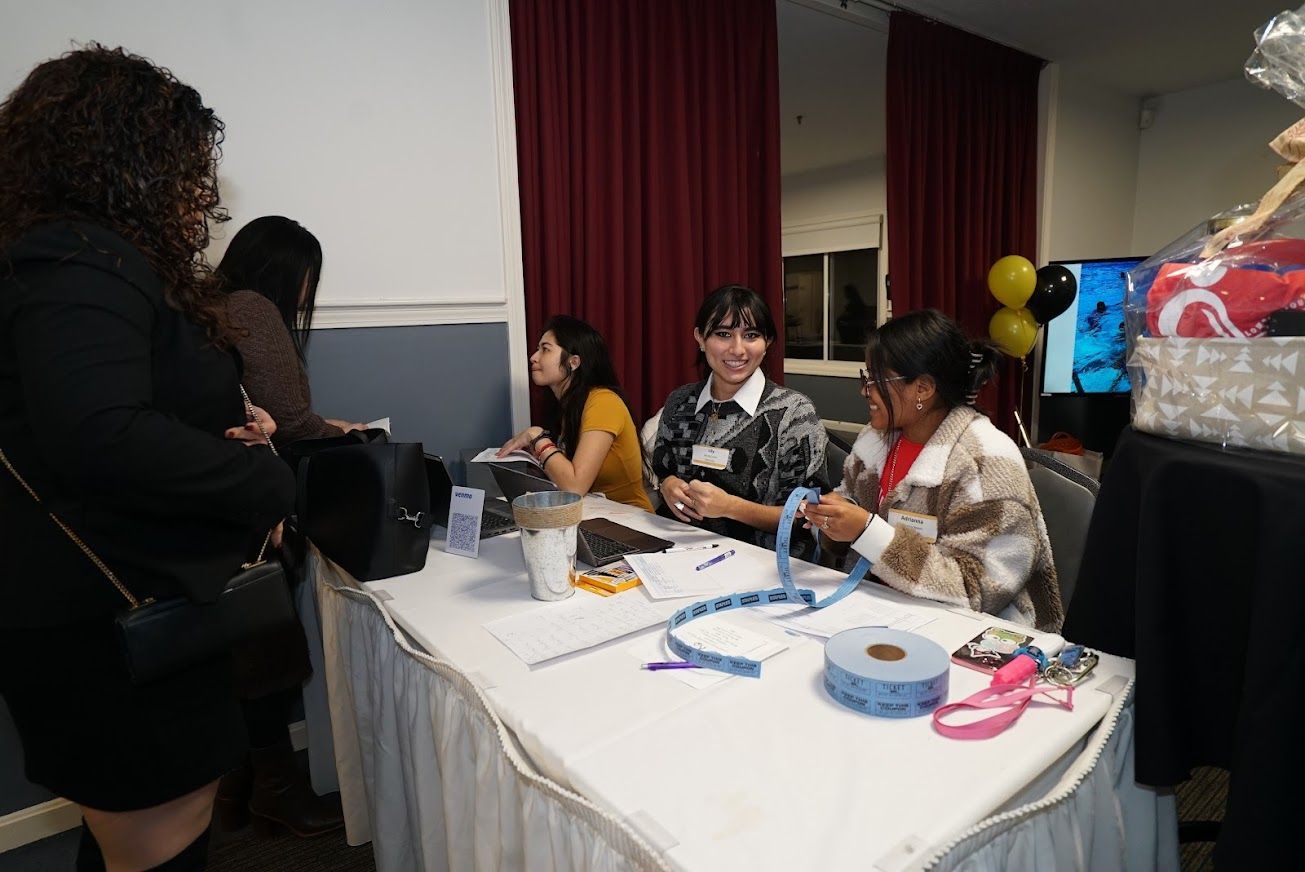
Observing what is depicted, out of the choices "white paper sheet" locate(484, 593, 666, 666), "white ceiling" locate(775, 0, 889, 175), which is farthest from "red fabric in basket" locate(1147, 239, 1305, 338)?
A: "white ceiling" locate(775, 0, 889, 175)

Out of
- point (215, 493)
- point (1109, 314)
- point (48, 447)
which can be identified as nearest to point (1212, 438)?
point (215, 493)

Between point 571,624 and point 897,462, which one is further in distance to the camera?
point 897,462

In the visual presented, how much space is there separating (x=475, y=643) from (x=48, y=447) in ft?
1.98

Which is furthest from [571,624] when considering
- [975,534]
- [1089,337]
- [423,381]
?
[1089,337]

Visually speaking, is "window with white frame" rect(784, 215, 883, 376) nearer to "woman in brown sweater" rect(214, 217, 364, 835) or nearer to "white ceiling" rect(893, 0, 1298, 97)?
"white ceiling" rect(893, 0, 1298, 97)

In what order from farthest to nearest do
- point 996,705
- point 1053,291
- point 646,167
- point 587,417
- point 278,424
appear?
1. point 1053,291
2. point 646,167
3. point 587,417
4. point 278,424
5. point 996,705

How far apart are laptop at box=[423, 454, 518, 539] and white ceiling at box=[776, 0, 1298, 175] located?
2.70 m

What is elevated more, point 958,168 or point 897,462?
point 958,168

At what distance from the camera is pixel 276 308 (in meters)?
1.72

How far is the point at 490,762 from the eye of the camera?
0.93 meters

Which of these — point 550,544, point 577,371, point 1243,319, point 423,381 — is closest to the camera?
point 1243,319

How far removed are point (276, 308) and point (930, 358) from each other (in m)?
1.48

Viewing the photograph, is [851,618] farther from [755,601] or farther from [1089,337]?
[1089,337]

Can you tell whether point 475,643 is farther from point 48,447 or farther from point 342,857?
point 342,857
